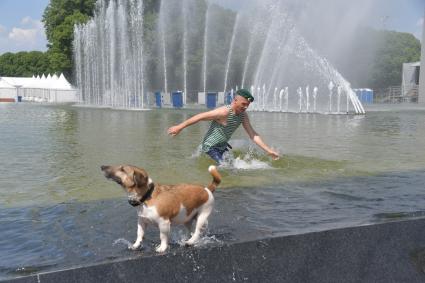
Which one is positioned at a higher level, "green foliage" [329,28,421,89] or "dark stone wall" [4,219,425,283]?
"green foliage" [329,28,421,89]

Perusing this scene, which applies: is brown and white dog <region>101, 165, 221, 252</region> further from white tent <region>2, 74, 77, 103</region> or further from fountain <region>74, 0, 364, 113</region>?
white tent <region>2, 74, 77, 103</region>

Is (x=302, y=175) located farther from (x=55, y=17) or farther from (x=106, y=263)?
(x=55, y=17)

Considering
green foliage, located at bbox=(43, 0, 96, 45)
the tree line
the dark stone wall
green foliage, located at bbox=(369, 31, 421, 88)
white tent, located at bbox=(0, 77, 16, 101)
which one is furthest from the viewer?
green foliage, located at bbox=(369, 31, 421, 88)

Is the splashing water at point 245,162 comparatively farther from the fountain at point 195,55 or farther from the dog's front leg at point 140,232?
the fountain at point 195,55

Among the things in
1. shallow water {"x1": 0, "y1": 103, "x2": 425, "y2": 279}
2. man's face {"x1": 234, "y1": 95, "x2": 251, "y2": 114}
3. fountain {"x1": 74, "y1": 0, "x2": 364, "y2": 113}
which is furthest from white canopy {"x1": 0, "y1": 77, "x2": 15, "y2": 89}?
man's face {"x1": 234, "y1": 95, "x2": 251, "y2": 114}

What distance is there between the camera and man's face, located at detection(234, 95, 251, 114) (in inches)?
246

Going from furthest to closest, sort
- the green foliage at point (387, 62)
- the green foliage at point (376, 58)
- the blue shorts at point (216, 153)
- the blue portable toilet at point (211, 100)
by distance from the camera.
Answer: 1. the green foliage at point (387, 62)
2. the green foliage at point (376, 58)
3. the blue portable toilet at point (211, 100)
4. the blue shorts at point (216, 153)

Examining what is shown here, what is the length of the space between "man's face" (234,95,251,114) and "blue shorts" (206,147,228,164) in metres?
0.87

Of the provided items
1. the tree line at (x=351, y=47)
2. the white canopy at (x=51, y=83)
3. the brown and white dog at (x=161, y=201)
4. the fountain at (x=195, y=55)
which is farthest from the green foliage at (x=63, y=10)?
the brown and white dog at (x=161, y=201)

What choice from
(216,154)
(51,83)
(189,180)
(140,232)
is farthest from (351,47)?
(140,232)

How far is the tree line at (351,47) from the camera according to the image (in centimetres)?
5422

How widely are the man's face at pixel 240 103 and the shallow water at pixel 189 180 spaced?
92 centimetres

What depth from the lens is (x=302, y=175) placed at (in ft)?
24.0

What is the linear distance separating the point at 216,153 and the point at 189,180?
0.55m
